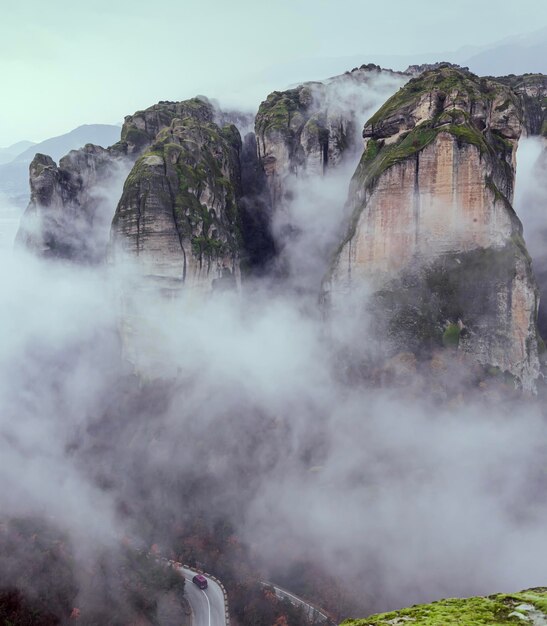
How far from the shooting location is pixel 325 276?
37.9m

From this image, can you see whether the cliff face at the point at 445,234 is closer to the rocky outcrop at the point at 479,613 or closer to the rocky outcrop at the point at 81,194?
the rocky outcrop at the point at 479,613

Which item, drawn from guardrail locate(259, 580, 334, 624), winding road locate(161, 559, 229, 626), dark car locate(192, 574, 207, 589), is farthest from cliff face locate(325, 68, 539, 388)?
winding road locate(161, 559, 229, 626)

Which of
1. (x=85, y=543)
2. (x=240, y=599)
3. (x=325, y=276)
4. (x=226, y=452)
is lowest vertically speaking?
(x=240, y=599)

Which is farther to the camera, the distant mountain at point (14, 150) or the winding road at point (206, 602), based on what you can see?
the distant mountain at point (14, 150)

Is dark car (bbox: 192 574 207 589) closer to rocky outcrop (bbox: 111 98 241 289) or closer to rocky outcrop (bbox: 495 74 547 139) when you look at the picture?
rocky outcrop (bbox: 111 98 241 289)

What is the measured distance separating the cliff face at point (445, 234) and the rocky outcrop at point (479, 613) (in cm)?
2819

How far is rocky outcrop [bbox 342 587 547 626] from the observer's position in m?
6.14

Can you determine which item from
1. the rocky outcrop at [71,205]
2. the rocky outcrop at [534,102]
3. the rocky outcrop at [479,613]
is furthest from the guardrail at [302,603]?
the rocky outcrop at [534,102]

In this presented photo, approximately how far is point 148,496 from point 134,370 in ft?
35.5

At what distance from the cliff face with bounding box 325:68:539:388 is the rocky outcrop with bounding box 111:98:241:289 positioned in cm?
1267

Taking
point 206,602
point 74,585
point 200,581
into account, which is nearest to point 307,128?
point 200,581

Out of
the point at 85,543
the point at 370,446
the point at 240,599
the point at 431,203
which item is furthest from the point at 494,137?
the point at 85,543

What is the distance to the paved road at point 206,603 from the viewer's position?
30.1 m

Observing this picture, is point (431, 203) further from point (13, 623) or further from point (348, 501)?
point (13, 623)
